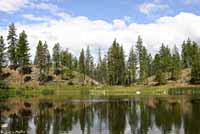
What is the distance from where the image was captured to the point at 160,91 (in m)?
127

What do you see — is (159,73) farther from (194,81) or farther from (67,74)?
(67,74)

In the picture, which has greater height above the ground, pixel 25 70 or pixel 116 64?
pixel 116 64

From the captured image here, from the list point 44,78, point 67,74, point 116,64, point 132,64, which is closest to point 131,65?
point 132,64

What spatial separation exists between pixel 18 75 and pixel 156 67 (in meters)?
59.6

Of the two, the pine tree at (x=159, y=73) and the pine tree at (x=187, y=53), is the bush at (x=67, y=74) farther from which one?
the pine tree at (x=187, y=53)

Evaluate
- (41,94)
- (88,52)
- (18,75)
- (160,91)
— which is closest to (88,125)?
(41,94)

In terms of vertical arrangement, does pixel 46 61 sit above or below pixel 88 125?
above

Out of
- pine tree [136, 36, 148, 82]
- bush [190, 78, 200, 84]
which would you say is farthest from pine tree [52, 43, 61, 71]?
bush [190, 78, 200, 84]

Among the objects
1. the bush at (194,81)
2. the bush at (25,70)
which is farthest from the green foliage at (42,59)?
the bush at (194,81)

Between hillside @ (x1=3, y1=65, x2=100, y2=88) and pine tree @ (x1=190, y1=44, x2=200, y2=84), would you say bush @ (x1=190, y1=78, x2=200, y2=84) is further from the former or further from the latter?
hillside @ (x1=3, y1=65, x2=100, y2=88)

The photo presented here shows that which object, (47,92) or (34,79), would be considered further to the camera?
(34,79)

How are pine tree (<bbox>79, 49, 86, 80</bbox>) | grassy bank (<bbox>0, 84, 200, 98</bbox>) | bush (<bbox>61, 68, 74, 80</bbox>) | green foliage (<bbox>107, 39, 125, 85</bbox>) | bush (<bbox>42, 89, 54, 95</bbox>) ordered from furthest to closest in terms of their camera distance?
pine tree (<bbox>79, 49, 86, 80</bbox>), bush (<bbox>61, 68, 74, 80</bbox>), green foliage (<bbox>107, 39, 125, 85</bbox>), bush (<bbox>42, 89, 54, 95</bbox>), grassy bank (<bbox>0, 84, 200, 98</bbox>)

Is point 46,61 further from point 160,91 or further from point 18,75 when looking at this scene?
point 160,91

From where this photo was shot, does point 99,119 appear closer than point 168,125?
No
